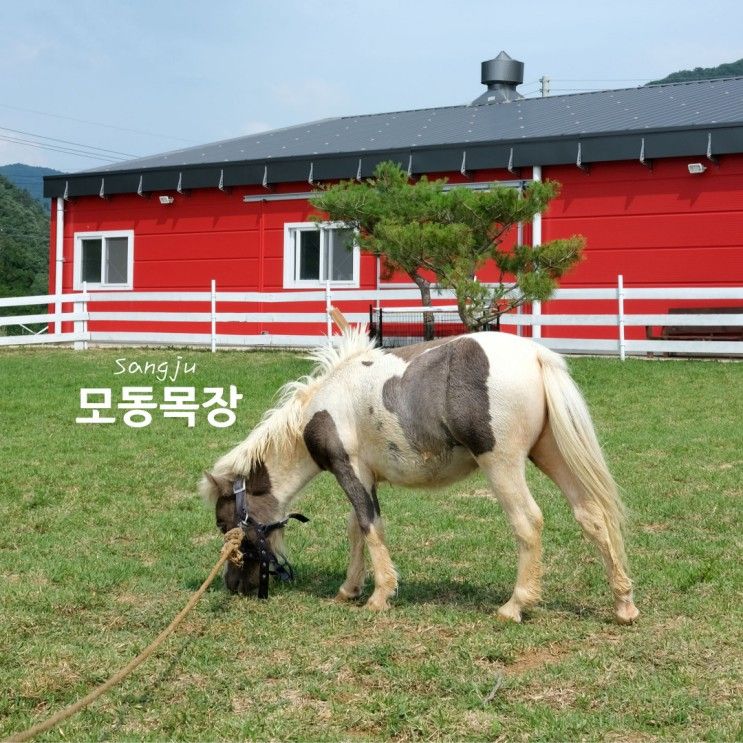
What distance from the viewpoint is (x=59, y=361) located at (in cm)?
1586

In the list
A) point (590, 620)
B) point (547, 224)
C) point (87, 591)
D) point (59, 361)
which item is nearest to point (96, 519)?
point (87, 591)

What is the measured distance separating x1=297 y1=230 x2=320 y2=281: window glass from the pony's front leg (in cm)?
1477

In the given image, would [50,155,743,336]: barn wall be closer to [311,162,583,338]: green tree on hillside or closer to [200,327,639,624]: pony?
[311,162,583,338]: green tree on hillside

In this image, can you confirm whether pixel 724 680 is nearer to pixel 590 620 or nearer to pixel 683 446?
pixel 590 620

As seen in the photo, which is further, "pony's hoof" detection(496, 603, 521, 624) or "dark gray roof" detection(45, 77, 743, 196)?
"dark gray roof" detection(45, 77, 743, 196)

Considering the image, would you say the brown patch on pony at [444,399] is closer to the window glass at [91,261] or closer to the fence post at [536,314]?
the fence post at [536,314]

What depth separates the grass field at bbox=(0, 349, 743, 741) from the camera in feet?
12.0

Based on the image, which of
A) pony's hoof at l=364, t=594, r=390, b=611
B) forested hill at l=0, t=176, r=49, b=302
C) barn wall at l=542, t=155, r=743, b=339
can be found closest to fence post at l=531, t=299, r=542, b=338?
barn wall at l=542, t=155, r=743, b=339

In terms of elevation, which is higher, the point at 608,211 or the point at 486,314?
the point at 608,211

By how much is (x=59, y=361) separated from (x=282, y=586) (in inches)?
441

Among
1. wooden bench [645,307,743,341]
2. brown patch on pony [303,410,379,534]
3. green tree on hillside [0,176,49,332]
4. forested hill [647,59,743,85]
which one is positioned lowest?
brown patch on pony [303,410,379,534]

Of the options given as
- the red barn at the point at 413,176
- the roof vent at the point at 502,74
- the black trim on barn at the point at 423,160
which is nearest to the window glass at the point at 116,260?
the red barn at the point at 413,176

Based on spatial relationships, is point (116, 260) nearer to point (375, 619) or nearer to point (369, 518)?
point (369, 518)

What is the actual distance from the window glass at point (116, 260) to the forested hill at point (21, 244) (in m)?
23.0
